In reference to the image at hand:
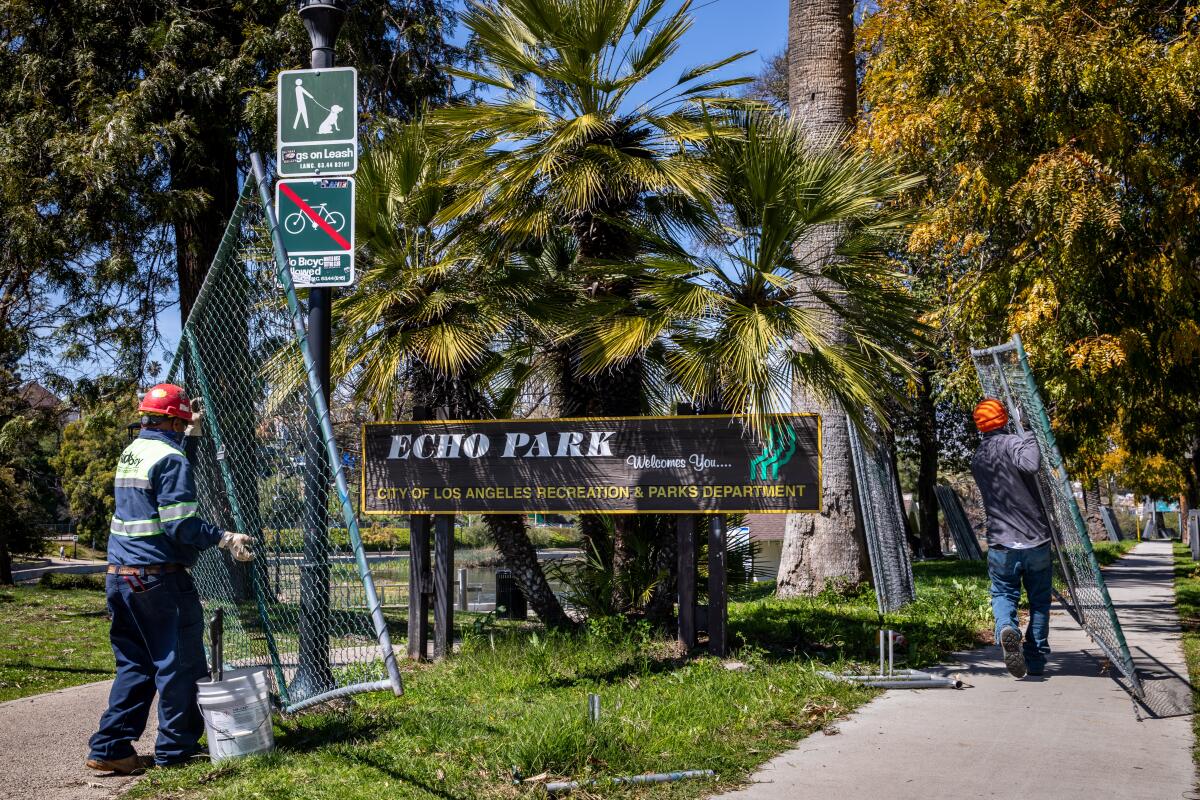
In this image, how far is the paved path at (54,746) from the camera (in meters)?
5.04

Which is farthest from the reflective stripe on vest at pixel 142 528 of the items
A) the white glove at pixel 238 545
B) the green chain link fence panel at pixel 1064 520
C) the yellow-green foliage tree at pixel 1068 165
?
the yellow-green foliage tree at pixel 1068 165

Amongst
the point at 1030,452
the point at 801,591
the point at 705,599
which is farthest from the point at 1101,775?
the point at 801,591

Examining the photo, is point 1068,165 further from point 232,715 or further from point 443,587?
point 232,715

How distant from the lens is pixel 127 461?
536cm

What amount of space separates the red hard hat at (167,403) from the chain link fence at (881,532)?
661 cm

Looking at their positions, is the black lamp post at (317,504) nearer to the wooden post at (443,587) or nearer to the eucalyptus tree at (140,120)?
the wooden post at (443,587)

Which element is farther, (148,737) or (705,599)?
(705,599)

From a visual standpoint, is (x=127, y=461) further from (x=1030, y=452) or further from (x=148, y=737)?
(x=1030, y=452)

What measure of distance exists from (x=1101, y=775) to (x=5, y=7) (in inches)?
560

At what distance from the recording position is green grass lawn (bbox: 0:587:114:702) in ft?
28.0

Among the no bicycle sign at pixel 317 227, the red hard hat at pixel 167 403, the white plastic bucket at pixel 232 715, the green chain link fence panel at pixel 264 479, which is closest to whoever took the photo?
the white plastic bucket at pixel 232 715

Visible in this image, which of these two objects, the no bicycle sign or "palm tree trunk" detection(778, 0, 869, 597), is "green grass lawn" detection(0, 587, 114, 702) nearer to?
the no bicycle sign

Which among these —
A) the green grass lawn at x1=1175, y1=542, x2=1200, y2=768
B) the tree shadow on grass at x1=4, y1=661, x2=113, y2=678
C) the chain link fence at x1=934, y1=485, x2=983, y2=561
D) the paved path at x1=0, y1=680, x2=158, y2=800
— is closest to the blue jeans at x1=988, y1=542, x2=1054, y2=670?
the green grass lawn at x1=1175, y1=542, x2=1200, y2=768

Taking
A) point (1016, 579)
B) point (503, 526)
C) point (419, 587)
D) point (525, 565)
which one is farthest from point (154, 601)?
point (1016, 579)
